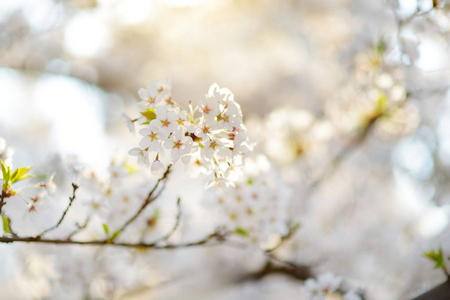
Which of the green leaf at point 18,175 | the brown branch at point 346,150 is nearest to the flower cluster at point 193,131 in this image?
the green leaf at point 18,175

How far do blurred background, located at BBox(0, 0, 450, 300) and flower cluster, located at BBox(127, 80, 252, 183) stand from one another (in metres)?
0.64

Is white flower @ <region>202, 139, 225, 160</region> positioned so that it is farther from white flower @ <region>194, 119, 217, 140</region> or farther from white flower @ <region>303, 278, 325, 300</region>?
white flower @ <region>303, 278, 325, 300</region>

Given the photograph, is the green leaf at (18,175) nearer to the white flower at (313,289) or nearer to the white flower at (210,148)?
the white flower at (210,148)

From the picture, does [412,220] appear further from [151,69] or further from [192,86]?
[151,69]

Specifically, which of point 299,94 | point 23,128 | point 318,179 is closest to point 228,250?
point 318,179

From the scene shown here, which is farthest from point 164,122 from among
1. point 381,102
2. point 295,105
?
point 295,105

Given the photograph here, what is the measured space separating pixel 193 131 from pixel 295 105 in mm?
4554

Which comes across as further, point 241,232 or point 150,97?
point 241,232

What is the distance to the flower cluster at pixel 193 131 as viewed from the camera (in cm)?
97

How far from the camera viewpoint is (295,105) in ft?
17.6

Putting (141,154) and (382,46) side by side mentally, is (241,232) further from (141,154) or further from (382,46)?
(382,46)

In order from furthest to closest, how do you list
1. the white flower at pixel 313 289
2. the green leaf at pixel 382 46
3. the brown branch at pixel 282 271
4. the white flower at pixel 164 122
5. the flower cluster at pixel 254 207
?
the green leaf at pixel 382 46
the brown branch at pixel 282 271
the flower cluster at pixel 254 207
the white flower at pixel 313 289
the white flower at pixel 164 122

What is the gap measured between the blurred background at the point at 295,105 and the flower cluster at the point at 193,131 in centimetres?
64

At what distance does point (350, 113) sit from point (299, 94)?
2943mm
